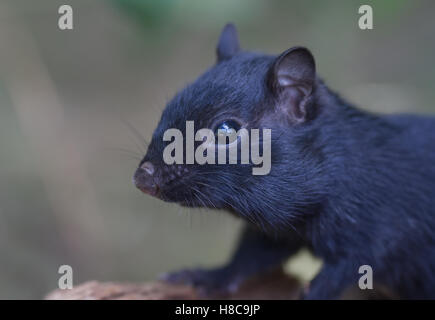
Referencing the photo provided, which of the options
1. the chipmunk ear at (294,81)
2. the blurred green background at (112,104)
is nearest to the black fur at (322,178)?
the chipmunk ear at (294,81)

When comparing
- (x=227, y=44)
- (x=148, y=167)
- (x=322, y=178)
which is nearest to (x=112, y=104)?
(x=227, y=44)

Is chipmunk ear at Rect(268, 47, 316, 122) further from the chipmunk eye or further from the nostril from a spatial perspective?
the nostril

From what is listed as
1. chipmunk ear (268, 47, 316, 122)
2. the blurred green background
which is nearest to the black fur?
chipmunk ear (268, 47, 316, 122)

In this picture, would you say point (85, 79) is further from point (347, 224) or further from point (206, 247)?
point (347, 224)

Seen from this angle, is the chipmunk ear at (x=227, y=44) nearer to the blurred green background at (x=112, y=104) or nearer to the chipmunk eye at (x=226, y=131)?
the chipmunk eye at (x=226, y=131)
